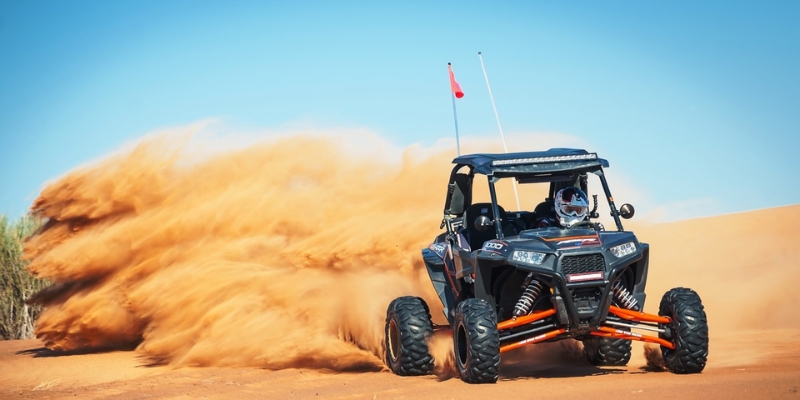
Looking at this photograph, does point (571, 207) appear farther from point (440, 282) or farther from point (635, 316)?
point (440, 282)

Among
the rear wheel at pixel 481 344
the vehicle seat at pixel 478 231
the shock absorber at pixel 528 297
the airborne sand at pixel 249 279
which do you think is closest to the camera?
the rear wheel at pixel 481 344

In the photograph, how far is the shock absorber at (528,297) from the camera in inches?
403

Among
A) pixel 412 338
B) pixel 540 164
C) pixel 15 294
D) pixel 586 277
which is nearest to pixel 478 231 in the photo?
pixel 540 164

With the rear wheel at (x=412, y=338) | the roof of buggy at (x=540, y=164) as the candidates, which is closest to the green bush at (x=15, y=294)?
the rear wheel at (x=412, y=338)

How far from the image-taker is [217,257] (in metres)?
16.4

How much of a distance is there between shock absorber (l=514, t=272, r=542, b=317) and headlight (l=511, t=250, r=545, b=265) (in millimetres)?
260

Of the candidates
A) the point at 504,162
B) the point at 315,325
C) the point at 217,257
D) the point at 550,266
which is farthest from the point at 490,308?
the point at 217,257

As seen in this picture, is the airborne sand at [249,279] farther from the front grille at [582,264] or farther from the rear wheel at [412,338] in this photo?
the front grille at [582,264]

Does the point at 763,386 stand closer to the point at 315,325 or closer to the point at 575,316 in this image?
the point at 575,316

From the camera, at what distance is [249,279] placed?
15492mm

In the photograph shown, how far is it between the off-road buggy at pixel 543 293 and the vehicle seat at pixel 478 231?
12 millimetres

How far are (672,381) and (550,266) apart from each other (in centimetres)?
159

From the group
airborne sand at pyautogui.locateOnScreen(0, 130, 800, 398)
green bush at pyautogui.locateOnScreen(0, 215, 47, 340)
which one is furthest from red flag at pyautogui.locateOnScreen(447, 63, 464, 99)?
green bush at pyautogui.locateOnScreen(0, 215, 47, 340)

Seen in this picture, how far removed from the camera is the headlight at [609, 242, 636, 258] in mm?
9977
